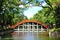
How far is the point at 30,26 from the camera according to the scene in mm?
95062

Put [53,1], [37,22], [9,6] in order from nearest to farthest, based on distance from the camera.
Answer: [53,1], [9,6], [37,22]

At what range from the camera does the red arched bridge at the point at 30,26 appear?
298 feet

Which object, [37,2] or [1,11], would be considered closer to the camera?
[37,2]

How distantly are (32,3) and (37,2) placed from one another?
113cm

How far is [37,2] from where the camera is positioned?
45875 mm

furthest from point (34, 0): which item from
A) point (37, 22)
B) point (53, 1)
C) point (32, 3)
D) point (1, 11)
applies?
point (37, 22)

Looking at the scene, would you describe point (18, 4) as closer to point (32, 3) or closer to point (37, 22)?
point (32, 3)

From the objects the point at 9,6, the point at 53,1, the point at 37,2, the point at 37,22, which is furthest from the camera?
the point at 37,22

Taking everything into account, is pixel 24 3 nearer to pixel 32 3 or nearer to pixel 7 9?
pixel 32 3

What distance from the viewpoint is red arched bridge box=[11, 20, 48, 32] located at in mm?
90750

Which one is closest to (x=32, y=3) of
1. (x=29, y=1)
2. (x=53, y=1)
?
(x=29, y=1)

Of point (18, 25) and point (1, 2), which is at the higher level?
point (1, 2)

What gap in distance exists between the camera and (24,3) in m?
46.4

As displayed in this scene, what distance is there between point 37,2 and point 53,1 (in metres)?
4.22
